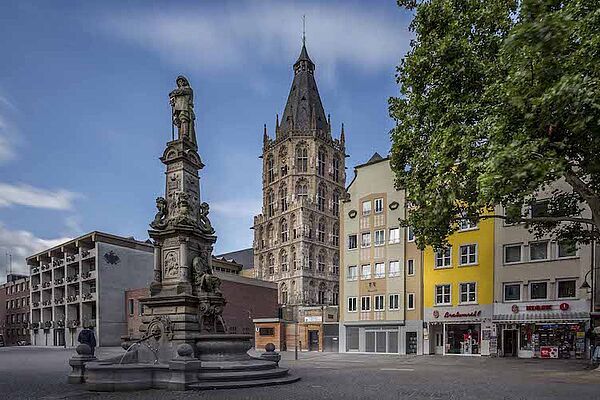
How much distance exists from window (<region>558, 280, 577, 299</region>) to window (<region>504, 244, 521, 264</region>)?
3.25m

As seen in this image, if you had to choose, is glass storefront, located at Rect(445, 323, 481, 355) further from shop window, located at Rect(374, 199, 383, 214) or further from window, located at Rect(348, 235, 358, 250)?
shop window, located at Rect(374, 199, 383, 214)

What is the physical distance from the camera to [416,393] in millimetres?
15711

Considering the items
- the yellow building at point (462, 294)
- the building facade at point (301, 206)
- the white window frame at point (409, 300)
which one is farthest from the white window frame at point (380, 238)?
the building facade at point (301, 206)

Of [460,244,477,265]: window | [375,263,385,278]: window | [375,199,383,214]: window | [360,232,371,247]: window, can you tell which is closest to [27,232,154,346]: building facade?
[360,232,371,247]: window

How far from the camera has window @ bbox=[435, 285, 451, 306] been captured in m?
41.6

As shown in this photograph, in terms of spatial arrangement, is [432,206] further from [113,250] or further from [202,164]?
[113,250]

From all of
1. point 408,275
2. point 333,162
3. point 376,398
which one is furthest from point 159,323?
point 333,162

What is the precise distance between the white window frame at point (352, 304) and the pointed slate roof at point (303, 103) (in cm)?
6326

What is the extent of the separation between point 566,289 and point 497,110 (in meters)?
23.1

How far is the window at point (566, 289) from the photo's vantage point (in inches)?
1400

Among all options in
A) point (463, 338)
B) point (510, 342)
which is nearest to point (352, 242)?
point (463, 338)

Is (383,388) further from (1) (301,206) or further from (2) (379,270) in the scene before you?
(1) (301,206)

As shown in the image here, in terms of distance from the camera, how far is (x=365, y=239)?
1850 inches

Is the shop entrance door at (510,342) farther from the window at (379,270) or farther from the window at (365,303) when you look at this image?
the window at (365,303)
